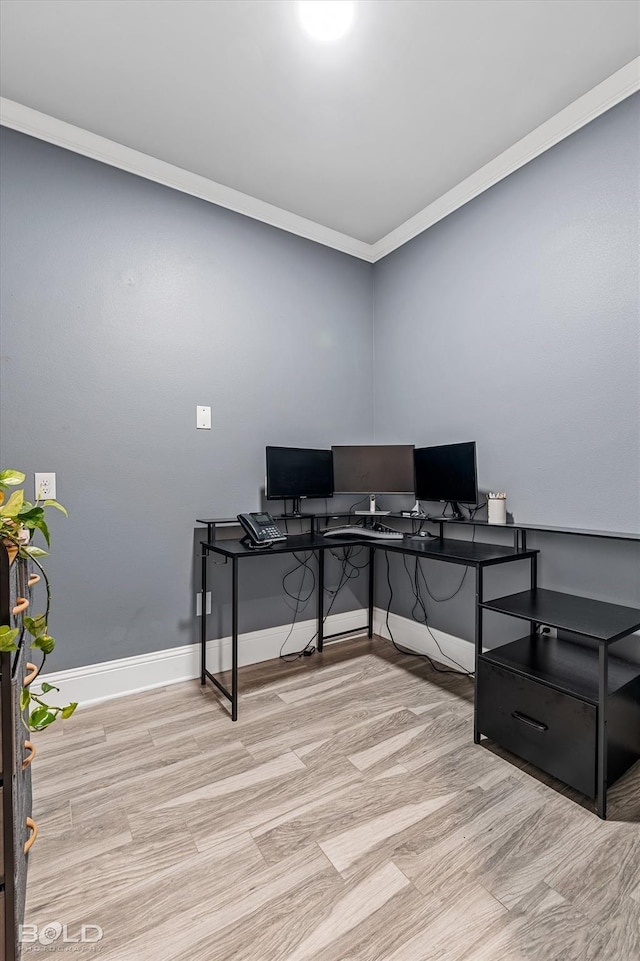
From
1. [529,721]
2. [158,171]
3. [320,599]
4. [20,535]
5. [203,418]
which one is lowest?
[529,721]

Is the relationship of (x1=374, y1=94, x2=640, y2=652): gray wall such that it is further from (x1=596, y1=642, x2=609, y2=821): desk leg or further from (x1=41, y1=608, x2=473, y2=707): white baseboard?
(x1=596, y1=642, x2=609, y2=821): desk leg

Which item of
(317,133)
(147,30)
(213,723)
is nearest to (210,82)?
(147,30)

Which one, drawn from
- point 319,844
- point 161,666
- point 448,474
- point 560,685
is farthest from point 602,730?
point 161,666

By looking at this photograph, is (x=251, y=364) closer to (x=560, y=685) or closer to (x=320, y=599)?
(x=320, y=599)

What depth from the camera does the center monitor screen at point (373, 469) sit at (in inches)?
107

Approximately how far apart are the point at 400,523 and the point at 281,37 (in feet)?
8.21

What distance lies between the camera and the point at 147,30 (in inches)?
65.7

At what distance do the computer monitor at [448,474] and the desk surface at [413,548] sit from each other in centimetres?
24

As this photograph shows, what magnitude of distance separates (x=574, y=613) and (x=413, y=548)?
730 millimetres

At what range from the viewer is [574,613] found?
1720mm

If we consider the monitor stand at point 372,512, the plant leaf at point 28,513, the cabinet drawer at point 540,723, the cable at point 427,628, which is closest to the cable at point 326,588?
the cable at point 427,628

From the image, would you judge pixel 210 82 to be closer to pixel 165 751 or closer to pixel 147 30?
pixel 147 30

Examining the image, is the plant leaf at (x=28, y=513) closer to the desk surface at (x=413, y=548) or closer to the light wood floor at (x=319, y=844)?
the light wood floor at (x=319, y=844)

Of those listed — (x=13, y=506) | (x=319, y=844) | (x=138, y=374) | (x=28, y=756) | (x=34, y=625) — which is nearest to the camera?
(x=13, y=506)
